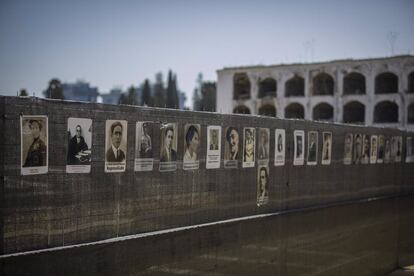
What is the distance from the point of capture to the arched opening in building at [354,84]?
46.2 metres

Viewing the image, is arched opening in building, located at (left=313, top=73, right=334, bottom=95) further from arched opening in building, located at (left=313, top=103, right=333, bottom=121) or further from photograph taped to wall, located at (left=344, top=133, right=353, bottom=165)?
photograph taped to wall, located at (left=344, top=133, right=353, bottom=165)

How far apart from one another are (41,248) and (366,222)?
846 centimetres

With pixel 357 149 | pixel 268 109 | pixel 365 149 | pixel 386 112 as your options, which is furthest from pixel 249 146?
pixel 268 109

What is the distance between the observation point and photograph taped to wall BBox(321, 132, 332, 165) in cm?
1053

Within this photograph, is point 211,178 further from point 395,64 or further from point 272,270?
point 395,64

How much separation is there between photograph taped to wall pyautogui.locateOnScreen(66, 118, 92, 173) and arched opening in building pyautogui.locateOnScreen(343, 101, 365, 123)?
4271 cm

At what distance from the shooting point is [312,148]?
10141mm

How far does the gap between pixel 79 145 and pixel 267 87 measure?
1782 inches

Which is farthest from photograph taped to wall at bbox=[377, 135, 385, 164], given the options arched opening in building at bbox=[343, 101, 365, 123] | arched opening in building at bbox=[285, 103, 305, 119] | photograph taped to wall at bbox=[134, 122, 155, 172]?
arched opening in building at bbox=[285, 103, 305, 119]

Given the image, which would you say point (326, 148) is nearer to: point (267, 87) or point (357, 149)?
point (357, 149)

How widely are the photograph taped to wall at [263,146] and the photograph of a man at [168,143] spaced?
211cm

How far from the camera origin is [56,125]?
17.2 feet

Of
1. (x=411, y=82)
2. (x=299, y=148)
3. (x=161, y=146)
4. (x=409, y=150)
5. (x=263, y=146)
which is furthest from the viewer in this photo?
(x=411, y=82)

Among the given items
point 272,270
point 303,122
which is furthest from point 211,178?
point 303,122
